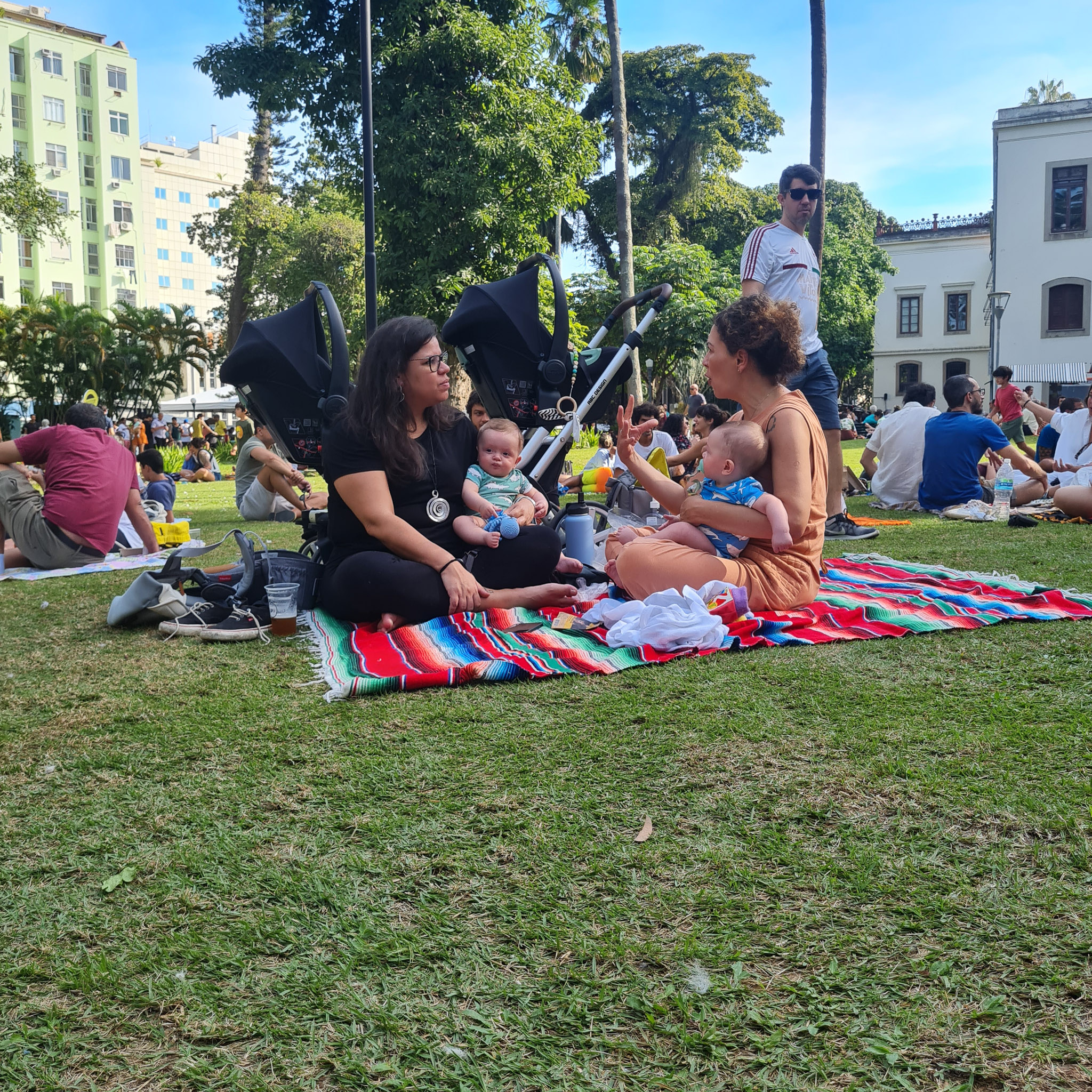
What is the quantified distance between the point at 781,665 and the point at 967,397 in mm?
6785

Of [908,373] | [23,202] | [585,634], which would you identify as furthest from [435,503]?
[908,373]

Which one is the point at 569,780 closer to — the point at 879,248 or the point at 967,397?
the point at 967,397

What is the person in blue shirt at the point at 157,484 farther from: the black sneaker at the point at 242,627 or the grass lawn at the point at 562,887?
the grass lawn at the point at 562,887

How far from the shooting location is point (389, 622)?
4.32m

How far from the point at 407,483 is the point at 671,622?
145 cm

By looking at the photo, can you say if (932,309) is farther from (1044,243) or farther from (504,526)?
(504,526)

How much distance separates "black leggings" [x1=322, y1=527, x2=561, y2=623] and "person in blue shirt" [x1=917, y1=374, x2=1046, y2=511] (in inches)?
230

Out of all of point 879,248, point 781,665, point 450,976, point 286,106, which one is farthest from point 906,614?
point 879,248

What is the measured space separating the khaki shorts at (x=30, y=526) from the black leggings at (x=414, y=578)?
346 centimetres

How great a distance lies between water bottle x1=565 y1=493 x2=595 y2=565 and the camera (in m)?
5.70

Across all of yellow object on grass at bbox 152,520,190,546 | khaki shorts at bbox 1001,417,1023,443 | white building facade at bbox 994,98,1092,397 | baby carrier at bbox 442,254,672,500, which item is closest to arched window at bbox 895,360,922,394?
white building facade at bbox 994,98,1092,397

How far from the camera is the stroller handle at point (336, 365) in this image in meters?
4.71

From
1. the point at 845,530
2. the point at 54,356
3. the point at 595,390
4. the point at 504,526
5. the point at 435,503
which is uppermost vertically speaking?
the point at 54,356

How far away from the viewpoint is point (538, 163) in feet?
63.4
